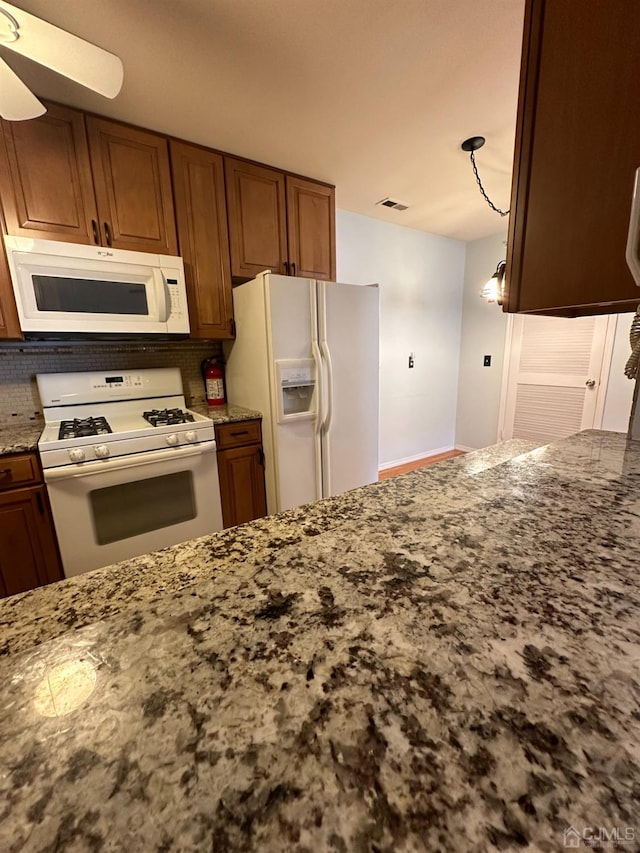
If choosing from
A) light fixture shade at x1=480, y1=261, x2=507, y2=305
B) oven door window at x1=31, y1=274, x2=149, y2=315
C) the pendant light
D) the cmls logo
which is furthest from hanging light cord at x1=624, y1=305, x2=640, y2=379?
oven door window at x1=31, y1=274, x2=149, y2=315

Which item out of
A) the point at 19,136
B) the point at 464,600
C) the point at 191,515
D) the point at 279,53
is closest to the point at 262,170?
the point at 279,53

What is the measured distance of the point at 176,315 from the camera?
1982 millimetres

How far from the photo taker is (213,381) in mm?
2465

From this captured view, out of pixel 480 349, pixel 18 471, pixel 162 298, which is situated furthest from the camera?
pixel 480 349

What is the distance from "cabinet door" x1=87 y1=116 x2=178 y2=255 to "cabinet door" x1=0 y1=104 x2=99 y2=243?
0.05 meters

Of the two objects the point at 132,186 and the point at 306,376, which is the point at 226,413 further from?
the point at 132,186

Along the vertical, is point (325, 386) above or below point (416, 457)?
above

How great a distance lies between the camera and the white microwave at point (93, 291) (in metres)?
1.61

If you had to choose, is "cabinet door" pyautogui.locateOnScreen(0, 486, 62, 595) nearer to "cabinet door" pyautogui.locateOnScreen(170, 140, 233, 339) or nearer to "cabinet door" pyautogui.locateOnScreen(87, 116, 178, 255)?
"cabinet door" pyautogui.locateOnScreen(170, 140, 233, 339)

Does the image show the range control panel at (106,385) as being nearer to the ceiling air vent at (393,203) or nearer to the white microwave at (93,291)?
the white microwave at (93,291)

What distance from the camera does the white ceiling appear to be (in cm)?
124

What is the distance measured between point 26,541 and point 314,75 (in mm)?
2373

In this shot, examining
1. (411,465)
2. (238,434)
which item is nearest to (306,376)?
(238,434)

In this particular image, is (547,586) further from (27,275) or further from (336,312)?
(27,275)
